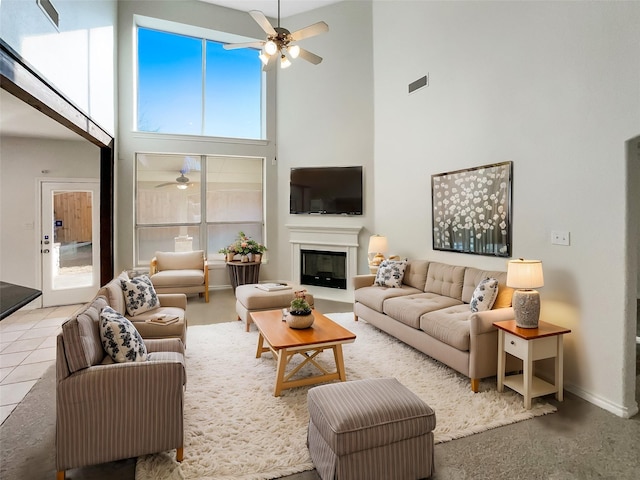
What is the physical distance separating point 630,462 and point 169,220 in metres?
6.87

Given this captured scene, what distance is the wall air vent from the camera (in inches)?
117

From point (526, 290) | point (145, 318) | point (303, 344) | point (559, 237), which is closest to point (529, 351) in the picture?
point (526, 290)

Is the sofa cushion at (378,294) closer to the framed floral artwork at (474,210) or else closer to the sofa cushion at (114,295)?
the framed floral artwork at (474,210)

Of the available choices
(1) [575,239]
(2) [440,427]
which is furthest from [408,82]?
(2) [440,427]

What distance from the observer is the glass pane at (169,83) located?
6668 mm

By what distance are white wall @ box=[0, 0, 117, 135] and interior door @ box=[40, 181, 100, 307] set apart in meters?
1.30

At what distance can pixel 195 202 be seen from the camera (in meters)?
7.07

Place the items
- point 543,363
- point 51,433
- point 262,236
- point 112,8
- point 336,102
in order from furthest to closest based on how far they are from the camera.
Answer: point 262,236
point 336,102
point 112,8
point 543,363
point 51,433

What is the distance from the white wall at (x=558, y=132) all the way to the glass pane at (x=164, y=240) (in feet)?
14.7

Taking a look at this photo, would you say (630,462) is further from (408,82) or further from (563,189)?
(408,82)

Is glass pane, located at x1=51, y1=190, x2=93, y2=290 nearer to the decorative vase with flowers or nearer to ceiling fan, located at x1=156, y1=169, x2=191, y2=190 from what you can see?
ceiling fan, located at x1=156, y1=169, x2=191, y2=190

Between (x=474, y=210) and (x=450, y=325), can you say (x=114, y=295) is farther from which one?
(x=474, y=210)

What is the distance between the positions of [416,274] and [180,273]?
3777 millimetres

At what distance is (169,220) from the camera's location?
6.90m
